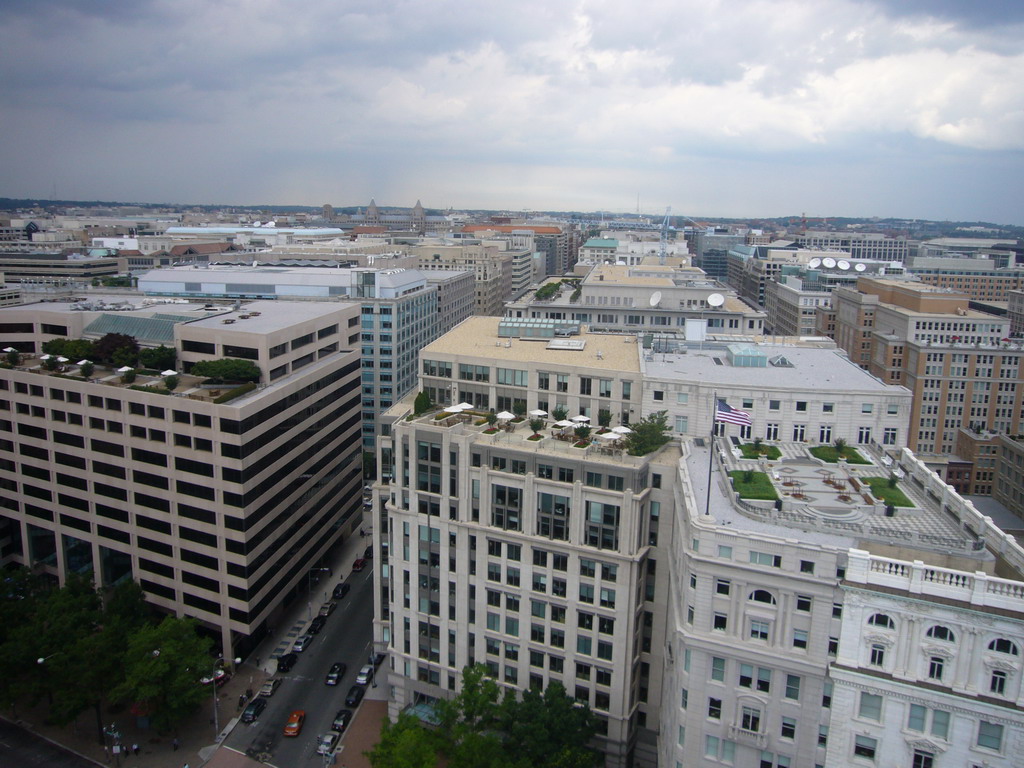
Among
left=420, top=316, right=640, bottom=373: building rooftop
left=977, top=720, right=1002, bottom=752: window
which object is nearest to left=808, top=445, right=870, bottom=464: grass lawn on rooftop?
left=420, top=316, right=640, bottom=373: building rooftop

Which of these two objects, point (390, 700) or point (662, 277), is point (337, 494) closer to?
point (390, 700)

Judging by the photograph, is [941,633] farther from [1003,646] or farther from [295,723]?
[295,723]

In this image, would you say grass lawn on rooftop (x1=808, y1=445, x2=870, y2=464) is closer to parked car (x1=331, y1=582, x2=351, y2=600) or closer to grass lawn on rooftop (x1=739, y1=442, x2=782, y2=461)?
grass lawn on rooftop (x1=739, y1=442, x2=782, y2=461)

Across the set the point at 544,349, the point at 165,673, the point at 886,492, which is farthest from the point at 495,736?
the point at 544,349

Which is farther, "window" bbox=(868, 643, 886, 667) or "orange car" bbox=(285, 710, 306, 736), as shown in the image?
"orange car" bbox=(285, 710, 306, 736)

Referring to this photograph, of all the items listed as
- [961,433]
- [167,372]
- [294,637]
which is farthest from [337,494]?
[961,433]

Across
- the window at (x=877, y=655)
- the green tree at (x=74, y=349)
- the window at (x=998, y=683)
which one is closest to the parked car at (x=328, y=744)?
the window at (x=877, y=655)

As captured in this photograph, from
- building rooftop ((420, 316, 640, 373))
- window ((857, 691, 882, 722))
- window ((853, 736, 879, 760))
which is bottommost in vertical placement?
window ((853, 736, 879, 760))
